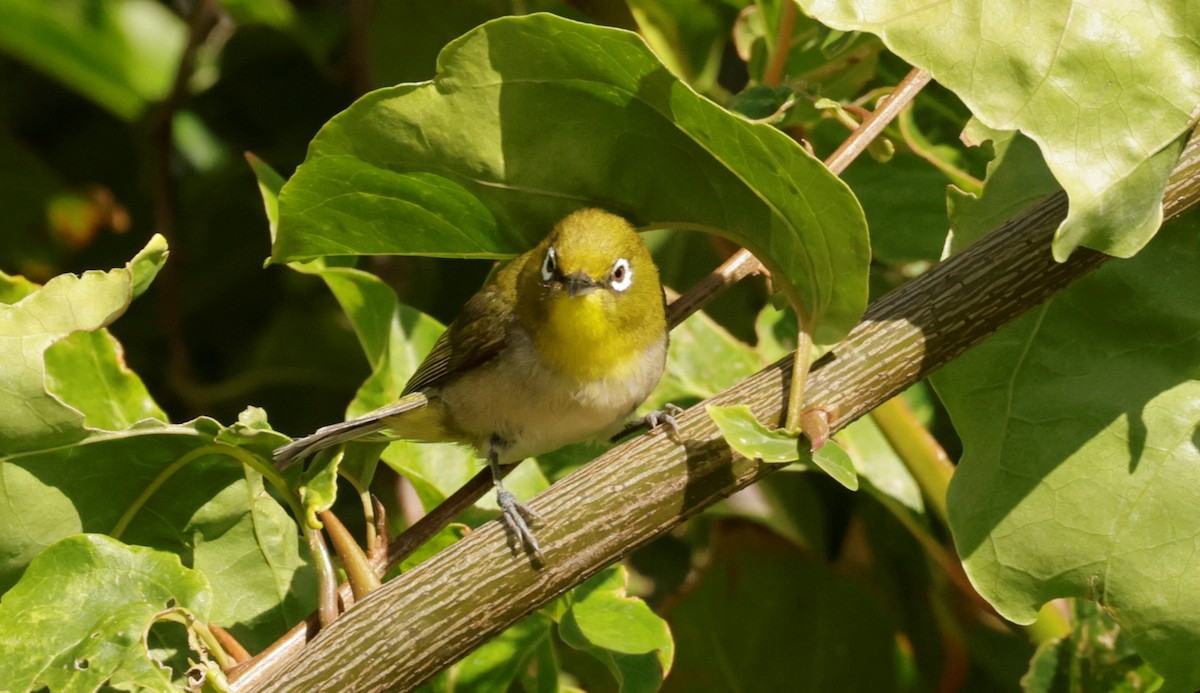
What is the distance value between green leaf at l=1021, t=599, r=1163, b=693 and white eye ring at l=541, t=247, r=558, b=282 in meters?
1.25

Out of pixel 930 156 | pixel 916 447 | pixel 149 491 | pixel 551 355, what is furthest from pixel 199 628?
pixel 930 156

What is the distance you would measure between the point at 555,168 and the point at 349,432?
1.88 feet

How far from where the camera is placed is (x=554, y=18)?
1.90 metres

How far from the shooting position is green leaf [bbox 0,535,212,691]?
1.85 metres

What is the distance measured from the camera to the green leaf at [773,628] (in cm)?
313

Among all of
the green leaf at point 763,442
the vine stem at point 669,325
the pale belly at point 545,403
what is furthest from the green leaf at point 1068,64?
the pale belly at point 545,403

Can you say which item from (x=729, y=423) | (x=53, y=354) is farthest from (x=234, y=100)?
(x=729, y=423)

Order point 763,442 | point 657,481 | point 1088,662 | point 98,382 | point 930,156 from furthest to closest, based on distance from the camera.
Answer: point 930,156, point 1088,662, point 98,382, point 657,481, point 763,442

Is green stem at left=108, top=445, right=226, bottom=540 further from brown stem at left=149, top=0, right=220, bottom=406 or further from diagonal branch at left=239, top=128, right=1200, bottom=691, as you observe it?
brown stem at left=149, top=0, right=220, bottom=406

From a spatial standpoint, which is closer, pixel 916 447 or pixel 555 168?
pixel 555 168

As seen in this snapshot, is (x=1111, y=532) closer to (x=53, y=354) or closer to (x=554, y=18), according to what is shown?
(x=554, y=18)

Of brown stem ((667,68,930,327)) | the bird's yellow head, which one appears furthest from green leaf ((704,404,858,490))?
the bird's yellow head

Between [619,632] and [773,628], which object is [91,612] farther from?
[773,628]

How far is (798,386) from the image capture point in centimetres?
188
